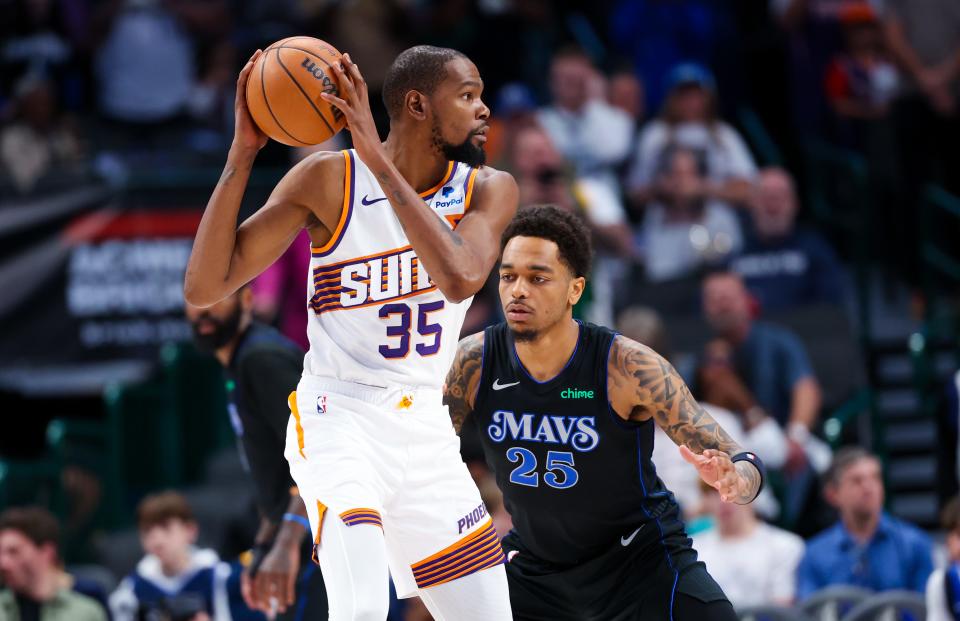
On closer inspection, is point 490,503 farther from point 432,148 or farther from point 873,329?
point 873,329

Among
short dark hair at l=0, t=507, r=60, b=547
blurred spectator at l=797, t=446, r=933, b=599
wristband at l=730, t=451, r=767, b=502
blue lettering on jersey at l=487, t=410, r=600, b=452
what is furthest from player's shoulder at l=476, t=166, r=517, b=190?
short dark hair at l=0, t=507, r=60, b=547

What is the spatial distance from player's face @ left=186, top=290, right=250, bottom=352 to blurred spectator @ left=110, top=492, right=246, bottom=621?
274cm

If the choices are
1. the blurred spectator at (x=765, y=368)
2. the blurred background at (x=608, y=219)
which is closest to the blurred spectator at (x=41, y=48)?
the blurred background at (x=608, y=219)

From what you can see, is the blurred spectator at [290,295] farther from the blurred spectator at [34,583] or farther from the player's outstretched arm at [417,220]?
the player's outstretched arm at [417,220]

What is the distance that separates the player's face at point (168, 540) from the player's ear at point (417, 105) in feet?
15.2

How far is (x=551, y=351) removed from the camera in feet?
18.1

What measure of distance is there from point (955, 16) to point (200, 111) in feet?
21.8

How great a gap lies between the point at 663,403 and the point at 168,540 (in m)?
4.40

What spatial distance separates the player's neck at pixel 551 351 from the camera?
217 inches

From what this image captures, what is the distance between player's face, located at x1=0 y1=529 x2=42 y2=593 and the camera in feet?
28.0

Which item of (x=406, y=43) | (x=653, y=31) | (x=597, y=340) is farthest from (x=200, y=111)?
(x=597, y=340)

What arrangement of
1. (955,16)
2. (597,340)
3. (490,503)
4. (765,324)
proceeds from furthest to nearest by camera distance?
(955,16), (765,324), (490,503), (597,340)

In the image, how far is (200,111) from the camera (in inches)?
A: 526

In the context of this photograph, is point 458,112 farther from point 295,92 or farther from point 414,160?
point 295,92
